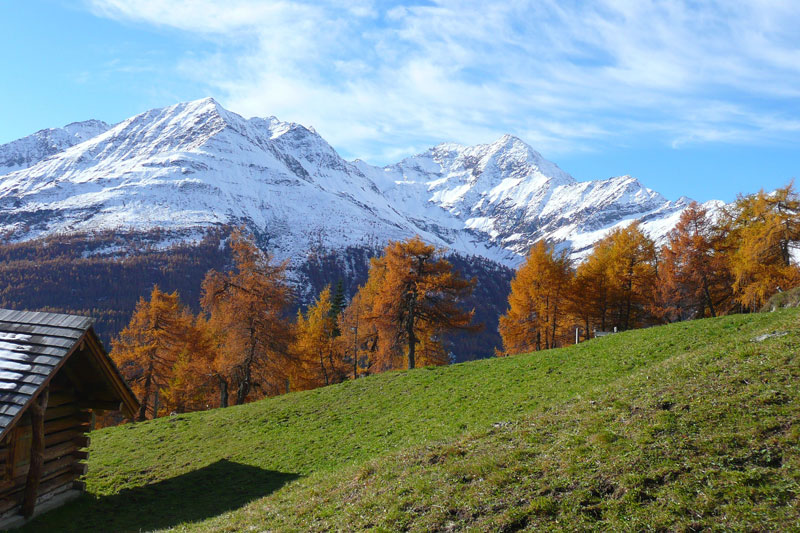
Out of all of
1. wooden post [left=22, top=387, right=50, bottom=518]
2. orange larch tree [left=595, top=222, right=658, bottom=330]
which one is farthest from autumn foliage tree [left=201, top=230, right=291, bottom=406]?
orange larch tree [left=595, top=222, right=658, bottom=330]

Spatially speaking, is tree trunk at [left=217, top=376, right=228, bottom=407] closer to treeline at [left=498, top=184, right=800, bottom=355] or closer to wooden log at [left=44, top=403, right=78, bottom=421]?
wooden log at [left=44, top=403, right=78, bottom=421]

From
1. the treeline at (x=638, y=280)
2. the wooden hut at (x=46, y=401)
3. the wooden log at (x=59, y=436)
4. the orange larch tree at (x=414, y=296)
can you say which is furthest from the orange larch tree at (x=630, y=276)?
the wooden log at (x=59, y=436)

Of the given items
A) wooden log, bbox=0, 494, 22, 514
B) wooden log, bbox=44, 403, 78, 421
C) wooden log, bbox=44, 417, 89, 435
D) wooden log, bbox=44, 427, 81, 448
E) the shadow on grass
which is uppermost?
wooden log, bbox=44, 403, 78, 421

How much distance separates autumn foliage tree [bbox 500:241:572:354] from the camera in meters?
46.3

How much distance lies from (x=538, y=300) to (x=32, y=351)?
134 feet

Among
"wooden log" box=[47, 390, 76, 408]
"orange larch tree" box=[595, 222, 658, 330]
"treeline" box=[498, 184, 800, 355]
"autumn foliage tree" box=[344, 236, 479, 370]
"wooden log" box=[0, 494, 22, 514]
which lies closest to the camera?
"wooden log" box=[0, 494, 22, 514]

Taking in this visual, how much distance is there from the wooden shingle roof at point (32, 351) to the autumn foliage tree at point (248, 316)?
76.4ft

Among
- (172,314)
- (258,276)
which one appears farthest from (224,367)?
(172,314)

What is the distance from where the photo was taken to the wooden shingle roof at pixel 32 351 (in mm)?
12906

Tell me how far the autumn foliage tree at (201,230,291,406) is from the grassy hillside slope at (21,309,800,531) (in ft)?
50.8

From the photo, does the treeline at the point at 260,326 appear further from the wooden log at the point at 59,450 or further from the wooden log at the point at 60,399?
the wooden log at the point at 59,450

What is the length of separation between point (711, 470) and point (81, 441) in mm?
19432

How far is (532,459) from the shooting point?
10672 millimetres

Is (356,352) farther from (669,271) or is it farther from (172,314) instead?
(669,271)
